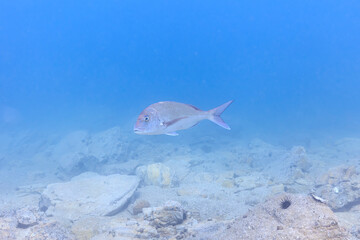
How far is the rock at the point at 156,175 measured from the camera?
7.48 m

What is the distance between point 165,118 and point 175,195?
439 cm

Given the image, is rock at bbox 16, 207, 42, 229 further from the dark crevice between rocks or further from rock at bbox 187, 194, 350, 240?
the dark crevice between rocks

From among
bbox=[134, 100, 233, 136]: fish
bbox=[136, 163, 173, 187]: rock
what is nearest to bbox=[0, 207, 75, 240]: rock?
bbox=[134, 100, 233, 136]: fish

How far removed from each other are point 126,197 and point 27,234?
2591mm

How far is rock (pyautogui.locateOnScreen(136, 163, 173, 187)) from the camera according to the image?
7.48 meters

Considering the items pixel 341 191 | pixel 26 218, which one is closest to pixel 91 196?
pixel 26 218

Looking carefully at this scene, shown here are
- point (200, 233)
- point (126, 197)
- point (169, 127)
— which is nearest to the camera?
point (169, 127)

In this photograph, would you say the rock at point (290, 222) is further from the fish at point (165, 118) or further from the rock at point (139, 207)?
the rock at point (139, 207)

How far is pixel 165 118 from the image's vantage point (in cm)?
266

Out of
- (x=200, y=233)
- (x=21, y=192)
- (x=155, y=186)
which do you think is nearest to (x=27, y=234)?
(x=200, y=233)

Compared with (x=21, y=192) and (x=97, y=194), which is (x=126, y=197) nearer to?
(x=97, y=194)

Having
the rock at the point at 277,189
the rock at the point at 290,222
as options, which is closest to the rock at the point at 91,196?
the rock at the point at 290,222

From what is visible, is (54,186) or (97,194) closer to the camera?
(97,194)

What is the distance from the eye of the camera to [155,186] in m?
7.39
